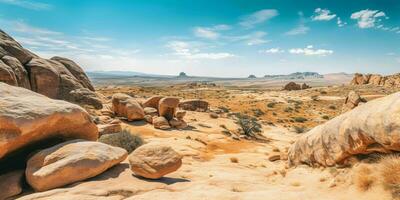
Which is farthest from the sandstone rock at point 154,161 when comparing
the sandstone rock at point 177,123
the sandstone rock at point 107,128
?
the sandstone rock at point 177,123

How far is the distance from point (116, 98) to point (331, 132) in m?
24.0

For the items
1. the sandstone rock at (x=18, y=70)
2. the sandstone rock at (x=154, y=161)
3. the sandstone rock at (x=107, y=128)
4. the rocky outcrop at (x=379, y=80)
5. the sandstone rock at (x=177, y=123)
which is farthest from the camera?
the rocky outcrop at (x=379, y=80)

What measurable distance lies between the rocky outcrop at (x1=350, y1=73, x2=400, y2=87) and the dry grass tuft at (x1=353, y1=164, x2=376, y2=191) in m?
93.9

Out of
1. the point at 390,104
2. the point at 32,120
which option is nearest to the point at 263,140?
the point at 390,104

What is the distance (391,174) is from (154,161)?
778 centimetres

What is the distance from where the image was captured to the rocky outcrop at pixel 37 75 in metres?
26.3

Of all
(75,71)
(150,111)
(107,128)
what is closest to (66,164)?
(107,128)

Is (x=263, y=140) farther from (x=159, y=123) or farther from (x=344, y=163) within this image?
(x=344, y=163)

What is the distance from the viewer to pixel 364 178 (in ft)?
28.9

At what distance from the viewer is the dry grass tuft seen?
8.67 metres

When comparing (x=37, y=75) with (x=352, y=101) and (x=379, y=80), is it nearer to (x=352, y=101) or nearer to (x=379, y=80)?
(x=352, y=101)

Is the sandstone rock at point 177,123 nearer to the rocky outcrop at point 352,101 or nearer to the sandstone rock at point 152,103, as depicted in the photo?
the sandstone rock at point 152,103

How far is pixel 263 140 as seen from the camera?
29125 mm

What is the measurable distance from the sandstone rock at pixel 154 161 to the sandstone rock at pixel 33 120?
10.4ft
